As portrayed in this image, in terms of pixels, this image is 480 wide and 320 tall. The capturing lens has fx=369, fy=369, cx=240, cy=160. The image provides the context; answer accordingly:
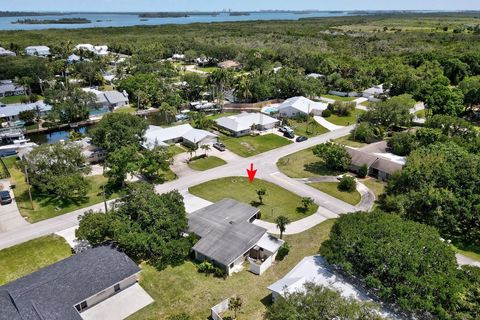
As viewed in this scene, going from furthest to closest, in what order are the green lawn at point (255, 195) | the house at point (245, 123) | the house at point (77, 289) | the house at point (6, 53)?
the house at point (6, 53)
the house at point (245, 123)
the green lawn at point (255, 195)
the house at point (77, 289)

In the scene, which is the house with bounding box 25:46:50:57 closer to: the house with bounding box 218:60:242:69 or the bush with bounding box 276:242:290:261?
the house with bounding box 218:60:242:69

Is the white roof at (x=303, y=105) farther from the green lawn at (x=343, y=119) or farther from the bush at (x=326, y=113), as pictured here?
Answer: the green lawn at (x=343, y=119)

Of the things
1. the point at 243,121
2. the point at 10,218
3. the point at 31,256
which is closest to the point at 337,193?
the point at 243,121

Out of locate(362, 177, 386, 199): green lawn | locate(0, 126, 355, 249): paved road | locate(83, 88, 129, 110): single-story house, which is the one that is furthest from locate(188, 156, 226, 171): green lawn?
locate(83, 88, 129, 110): single-story house

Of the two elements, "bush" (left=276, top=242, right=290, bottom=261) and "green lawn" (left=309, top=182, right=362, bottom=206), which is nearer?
"bush" (left=276, top=242, right=290, bottom=261)

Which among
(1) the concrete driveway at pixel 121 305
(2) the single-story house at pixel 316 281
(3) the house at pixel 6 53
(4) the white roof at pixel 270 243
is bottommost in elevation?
(1) the concrete driveway at pixel 121 305

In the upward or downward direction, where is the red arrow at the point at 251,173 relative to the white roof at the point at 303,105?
downward

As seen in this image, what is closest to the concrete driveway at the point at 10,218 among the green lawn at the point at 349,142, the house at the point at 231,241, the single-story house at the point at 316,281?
the house at the point at 231,241

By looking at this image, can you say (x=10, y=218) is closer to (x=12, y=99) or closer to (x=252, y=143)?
(x=252, y=143)
